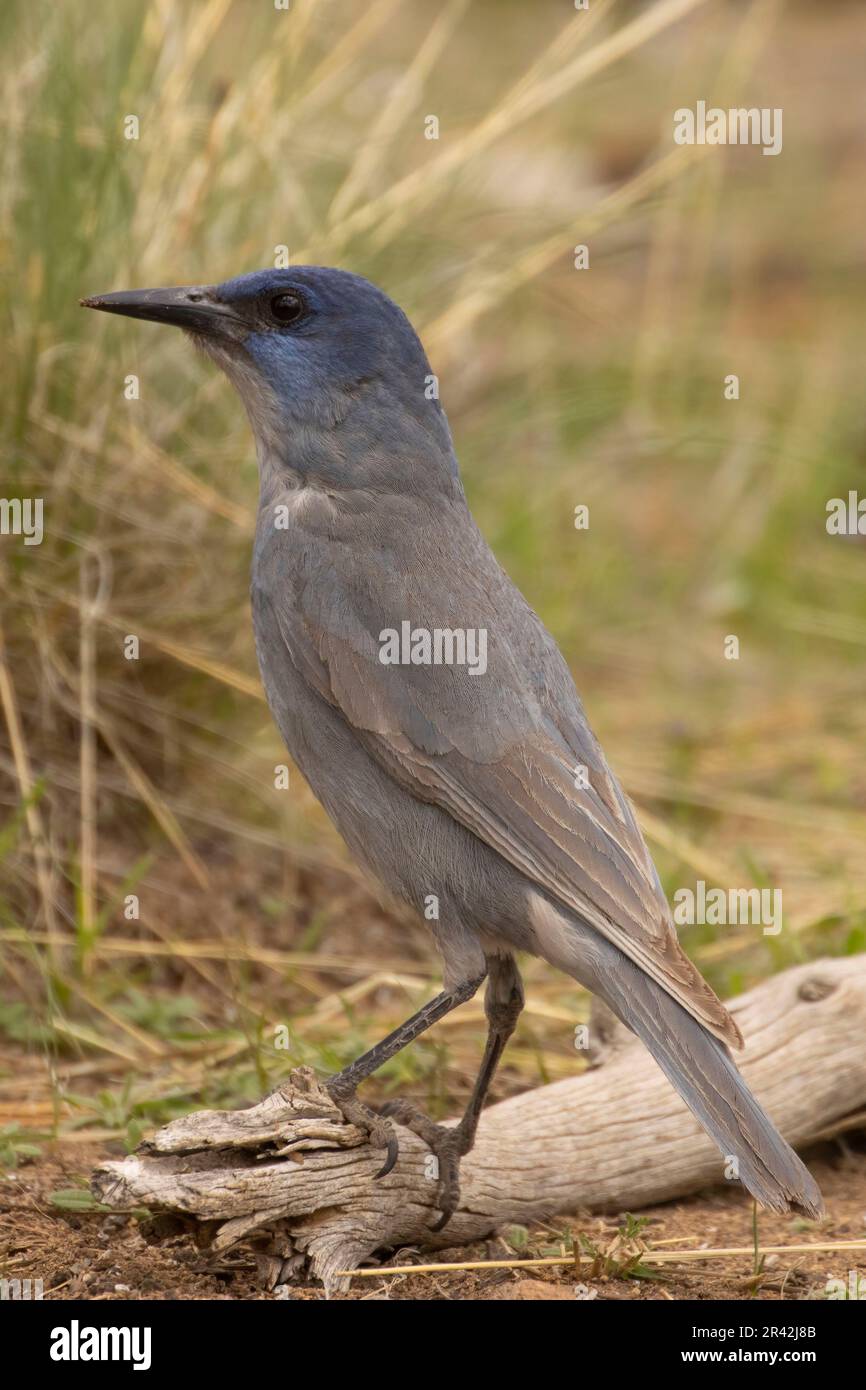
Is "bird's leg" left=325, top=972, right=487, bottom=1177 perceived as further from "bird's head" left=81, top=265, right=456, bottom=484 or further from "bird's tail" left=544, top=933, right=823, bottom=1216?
"bird's head" left=81, top=265, right=456, bottom=484

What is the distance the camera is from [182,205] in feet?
18.1

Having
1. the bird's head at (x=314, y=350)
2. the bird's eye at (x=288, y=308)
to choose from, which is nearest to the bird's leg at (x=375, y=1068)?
the bird's head at (x=314, y=350)

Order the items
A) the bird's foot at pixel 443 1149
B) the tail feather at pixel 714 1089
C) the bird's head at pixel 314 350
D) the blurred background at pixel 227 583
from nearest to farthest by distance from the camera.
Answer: the tail feather at pixel 714 1089
the bird's foot at pixel 443 1149
the bird's head at pixel 314 350
the blurred background at pixel 227 583

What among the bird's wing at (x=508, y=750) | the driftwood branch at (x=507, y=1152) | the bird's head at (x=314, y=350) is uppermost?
the bird's head at (x=314, y=350)

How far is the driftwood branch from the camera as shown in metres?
3.38

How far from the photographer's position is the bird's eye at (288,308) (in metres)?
4.21

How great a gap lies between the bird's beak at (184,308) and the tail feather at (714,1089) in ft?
6.15

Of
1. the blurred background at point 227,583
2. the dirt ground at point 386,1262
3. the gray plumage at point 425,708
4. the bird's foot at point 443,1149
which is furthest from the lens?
the blurred background at point 227,583

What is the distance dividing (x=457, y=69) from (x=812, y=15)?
21.2 feet

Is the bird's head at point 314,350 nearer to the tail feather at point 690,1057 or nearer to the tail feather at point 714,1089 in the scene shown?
the tail feather at point 690,1057

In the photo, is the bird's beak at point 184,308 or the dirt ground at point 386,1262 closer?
the dirt ground at point 386,1262

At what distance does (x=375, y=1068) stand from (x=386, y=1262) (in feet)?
1.38

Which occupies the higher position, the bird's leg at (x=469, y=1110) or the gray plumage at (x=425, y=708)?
the gray plumage at (x=425, y=708)

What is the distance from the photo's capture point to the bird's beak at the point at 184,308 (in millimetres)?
4211
